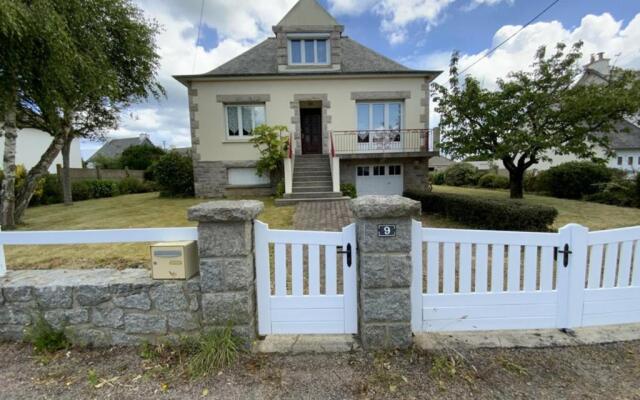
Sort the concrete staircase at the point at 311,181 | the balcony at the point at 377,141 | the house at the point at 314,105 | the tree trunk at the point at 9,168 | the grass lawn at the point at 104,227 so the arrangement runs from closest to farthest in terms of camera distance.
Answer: the grass lawn at the point at 104,227 → the tree trunk at the point at 9,168 → the concrete staircase at the point at 311,181 → the house at the point at 314,105 → the balcony at the point at 377,141

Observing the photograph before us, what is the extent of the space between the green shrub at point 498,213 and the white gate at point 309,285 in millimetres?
4475

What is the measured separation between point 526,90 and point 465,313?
922 centimetres

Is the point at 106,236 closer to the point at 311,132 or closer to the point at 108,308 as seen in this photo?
the point at 108,308

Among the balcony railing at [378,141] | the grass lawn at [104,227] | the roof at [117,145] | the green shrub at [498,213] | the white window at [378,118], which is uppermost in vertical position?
the roof at [117,145]

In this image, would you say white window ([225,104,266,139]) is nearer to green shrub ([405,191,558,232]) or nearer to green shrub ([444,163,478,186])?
green shrub ([405,191,558,232])

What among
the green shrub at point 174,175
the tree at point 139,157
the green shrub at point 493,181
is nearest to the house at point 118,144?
the tree at point 139,157

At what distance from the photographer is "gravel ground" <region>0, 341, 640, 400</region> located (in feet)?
6.05

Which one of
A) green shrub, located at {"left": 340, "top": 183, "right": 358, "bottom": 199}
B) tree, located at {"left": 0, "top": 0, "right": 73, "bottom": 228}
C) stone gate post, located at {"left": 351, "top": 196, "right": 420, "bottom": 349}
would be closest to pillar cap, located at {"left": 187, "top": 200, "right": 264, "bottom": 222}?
stone gate post, located at {"left": 351, "top": 196, "right": 420, "bottom": 349}

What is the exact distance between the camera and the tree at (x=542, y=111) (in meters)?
8.12

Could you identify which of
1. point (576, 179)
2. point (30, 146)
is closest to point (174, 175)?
point (576, 179)

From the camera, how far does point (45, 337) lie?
230 centimetres

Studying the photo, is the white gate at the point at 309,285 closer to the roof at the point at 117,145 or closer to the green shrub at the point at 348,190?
the green shrub at the point at 348,190

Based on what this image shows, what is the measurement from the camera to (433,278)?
233 cm

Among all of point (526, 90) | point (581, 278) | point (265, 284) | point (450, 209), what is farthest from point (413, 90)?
point (265, 284)
